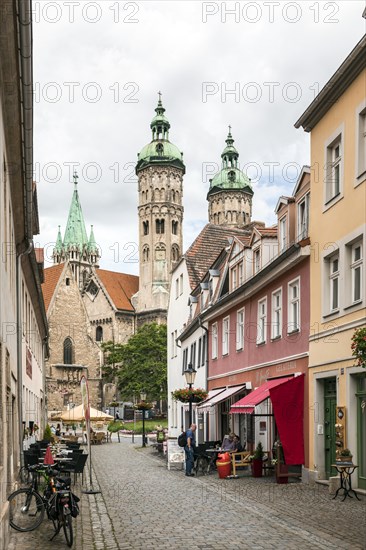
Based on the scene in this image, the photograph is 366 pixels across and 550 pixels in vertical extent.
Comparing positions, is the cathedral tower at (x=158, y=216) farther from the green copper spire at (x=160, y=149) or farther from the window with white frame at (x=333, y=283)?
the window with white frame at (x=333, y=283)

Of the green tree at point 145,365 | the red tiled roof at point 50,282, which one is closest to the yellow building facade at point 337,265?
the red tiled roof at point 50,282

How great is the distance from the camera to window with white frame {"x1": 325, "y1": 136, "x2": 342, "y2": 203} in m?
18.8

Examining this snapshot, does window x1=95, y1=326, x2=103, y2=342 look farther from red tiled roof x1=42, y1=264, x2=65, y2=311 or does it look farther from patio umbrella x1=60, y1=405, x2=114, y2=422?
patio umbrella x1=60, y1=405, x2=114, y2=422

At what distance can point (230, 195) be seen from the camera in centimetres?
14162

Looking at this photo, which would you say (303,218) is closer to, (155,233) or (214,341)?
(214,341)

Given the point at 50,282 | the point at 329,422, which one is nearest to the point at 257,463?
the point at 329,422

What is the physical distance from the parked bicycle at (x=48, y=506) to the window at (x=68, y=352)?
2879 inches

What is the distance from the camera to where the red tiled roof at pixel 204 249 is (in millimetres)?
41969

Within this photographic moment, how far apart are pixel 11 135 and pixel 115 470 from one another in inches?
642

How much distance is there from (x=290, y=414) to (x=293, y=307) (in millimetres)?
3057

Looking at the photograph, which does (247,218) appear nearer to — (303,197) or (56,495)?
(303,197)

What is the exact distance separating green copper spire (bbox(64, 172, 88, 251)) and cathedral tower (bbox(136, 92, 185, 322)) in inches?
1125

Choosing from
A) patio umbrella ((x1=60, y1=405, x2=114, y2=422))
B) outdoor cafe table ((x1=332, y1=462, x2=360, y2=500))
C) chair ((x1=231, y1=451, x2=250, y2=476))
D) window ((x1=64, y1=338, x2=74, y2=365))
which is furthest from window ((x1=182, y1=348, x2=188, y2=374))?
window ((x1=64, y1=338, x2=74, y2=365))

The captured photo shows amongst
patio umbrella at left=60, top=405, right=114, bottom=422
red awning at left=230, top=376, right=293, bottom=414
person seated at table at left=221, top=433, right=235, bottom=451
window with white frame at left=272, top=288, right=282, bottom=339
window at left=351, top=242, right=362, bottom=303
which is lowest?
patio umbrella at left=60, top=405, right=114, bottom=422
